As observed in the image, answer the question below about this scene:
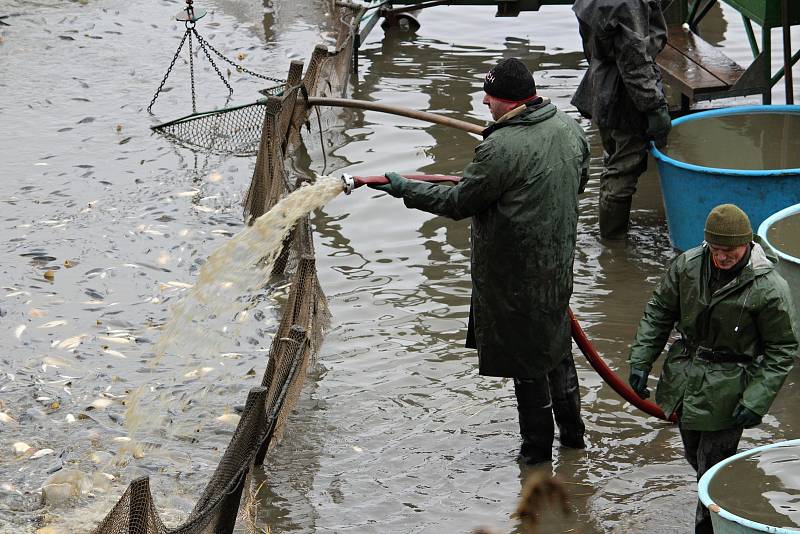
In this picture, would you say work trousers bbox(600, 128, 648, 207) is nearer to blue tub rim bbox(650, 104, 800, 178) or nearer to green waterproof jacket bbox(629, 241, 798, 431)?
blue tub rim bbox(650, 104, 800, 178)

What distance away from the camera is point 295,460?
650 centimetres

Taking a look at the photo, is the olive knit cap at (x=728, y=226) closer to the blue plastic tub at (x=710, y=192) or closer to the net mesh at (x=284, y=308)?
the net mesh at (x=284, y=308)

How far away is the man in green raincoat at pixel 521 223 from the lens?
19.4 ft

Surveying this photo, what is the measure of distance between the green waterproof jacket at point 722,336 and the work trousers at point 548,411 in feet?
2.83

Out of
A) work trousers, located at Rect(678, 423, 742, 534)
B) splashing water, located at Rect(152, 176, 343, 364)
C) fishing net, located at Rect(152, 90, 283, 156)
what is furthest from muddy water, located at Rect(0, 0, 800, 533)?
work trousers, located at Rect(678, 423, 742, 534)

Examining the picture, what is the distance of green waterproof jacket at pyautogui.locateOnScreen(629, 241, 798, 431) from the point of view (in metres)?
5.18

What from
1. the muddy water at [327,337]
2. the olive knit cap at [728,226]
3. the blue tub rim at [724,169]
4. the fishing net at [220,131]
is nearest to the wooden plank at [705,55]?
the blue tub rim at [724,169]

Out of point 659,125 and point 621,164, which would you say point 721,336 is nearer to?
point 659,125

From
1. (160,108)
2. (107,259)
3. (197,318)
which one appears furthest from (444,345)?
(160,108)

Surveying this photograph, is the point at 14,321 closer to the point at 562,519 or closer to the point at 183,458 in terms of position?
the point at 183,458

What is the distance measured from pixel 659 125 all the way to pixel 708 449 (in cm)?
370

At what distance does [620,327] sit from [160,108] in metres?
6.58

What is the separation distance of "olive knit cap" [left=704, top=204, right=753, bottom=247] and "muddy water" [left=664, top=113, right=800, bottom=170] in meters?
3.81

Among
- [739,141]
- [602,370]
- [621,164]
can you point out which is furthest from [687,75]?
[602,370]
